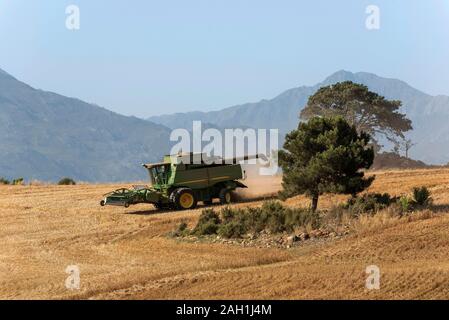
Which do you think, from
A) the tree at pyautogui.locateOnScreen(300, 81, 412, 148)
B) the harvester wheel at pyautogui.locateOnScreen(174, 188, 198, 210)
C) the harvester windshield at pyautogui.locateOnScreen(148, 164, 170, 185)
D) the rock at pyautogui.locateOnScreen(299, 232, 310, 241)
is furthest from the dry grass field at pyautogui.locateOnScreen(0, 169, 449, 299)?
the tree at pyautogui.locateOnScreen(300, 81, 412, 148)

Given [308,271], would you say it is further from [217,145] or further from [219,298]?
[217,145]

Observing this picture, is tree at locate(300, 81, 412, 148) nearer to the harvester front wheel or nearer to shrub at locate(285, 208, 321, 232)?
the harvester front wheel

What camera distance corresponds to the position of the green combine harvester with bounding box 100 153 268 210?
2506 cm

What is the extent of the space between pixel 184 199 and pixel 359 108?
37.6 metres

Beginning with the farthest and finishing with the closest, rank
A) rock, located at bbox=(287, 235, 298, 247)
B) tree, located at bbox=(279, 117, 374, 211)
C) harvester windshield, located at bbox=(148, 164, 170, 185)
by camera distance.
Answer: harvester windshield, located at bbox=(148, 164, 170, 185), tree, located at bbox=(279, 117, 374, 211), rock, located at bbox=(287, 235, 298, 247)

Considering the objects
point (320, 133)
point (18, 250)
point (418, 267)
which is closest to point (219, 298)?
point (418, 267)

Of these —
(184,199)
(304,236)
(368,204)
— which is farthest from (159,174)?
(304,236)

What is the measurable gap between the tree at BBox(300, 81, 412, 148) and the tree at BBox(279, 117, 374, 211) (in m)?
39.0

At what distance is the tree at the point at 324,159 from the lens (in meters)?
19.6

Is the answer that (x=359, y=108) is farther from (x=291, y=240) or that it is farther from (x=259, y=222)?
(x=291, y=240)

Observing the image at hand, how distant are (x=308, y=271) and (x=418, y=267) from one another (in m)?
2.04

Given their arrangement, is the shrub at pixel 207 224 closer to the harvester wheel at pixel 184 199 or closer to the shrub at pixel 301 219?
the shrub at pixel 301 219

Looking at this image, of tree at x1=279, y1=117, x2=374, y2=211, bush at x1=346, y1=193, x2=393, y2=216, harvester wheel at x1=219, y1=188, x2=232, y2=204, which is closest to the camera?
bush at x1=346, y1=193, x2=393, y2=216

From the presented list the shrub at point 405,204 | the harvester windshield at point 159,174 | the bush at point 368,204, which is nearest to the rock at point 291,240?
the bush at point 368,204
